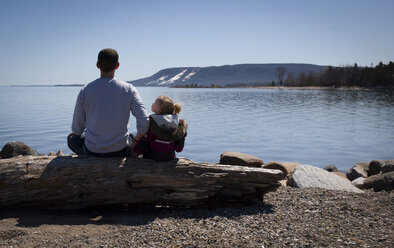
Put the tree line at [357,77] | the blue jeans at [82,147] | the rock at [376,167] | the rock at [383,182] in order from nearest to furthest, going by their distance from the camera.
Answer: the blue jeans at [82,147] → the rock at [383,182] → the rock at [376,167] → the tree line at [357,77]

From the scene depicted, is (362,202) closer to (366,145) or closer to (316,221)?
(316,221)

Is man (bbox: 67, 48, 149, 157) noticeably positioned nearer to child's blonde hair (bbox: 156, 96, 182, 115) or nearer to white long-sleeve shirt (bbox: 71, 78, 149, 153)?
white long-sleeve shirt (bbox: 71, 78, 149, 153)

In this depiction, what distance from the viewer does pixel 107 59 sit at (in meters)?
5.06

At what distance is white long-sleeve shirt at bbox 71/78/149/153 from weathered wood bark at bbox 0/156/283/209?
40cm

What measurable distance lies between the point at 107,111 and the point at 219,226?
2546 millimetres

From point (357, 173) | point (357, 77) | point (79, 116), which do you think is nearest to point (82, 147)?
point (79, 116)

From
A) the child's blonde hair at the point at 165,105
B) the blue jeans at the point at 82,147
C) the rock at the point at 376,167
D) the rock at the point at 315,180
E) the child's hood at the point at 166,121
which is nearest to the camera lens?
the child's hood at the point at 166,121

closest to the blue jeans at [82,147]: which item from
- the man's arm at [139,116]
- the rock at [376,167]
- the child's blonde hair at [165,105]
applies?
the man's arm at [139,116]

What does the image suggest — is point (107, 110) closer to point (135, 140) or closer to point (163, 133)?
point (135, 140)

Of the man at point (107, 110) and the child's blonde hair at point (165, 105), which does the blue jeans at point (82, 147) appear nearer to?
the man at point (107, 110)

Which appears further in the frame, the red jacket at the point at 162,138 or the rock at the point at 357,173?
the rock at the point at 357,173

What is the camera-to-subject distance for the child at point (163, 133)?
516 cm

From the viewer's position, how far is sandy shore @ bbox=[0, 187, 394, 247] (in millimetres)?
4145

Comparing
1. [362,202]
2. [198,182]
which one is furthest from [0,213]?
[362,202]
